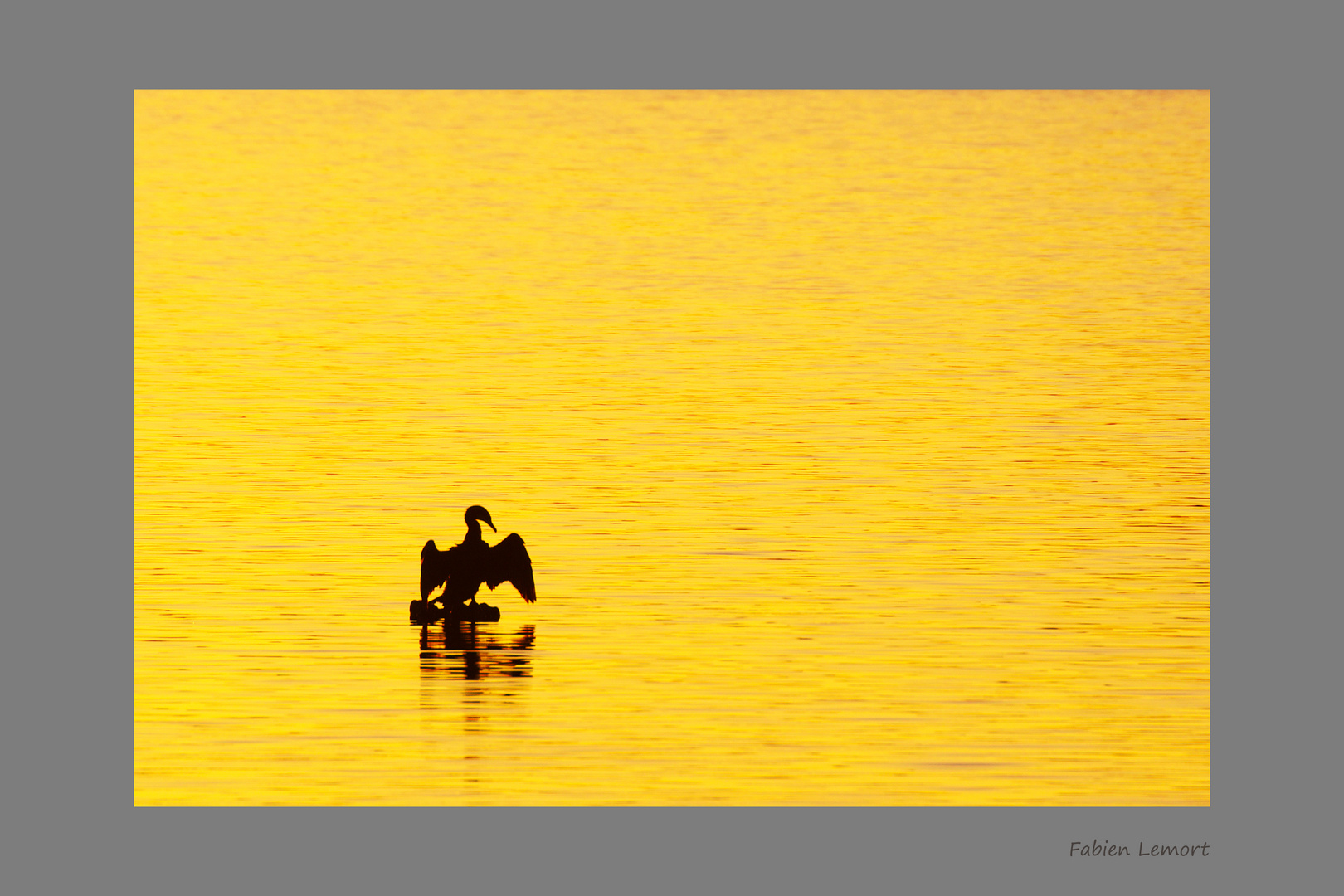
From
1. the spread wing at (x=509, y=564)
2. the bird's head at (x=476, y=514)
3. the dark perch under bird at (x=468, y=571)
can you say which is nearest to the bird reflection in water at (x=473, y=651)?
the dark perch under bird at (x=468, y=571)

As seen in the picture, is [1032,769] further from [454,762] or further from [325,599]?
[325,599]

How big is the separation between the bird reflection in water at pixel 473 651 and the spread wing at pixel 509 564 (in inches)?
11.3

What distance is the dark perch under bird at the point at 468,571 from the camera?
46.2ft

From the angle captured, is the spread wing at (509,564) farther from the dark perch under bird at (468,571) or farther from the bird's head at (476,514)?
the bird's head at (476,514)

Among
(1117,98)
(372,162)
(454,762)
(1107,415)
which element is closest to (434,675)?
(454,762)

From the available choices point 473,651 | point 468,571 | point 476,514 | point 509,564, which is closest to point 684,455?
point 476,514

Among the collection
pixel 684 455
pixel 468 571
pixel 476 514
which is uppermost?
pixel 684 455

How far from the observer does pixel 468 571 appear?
14094 mm

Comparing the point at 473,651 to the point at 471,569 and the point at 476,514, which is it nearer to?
the point at 471,569

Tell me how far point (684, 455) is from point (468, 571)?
3.63m

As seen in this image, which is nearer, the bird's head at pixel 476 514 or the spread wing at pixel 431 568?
the spread wing at pixel 431 568

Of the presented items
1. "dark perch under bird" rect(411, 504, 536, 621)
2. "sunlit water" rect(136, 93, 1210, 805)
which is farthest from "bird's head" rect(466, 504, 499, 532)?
"sunlit water" rect(136, 93, 1210, 805)

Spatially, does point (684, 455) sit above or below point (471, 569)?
above

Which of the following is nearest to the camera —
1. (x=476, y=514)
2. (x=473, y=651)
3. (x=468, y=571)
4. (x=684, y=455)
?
(x=473, y=651)
